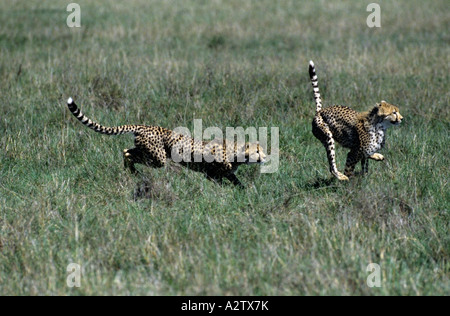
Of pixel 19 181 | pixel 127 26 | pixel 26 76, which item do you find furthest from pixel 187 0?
pixel 19 181

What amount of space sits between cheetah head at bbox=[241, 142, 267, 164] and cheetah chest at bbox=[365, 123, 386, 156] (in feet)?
3.13

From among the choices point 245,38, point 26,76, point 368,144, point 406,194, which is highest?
point 245,38

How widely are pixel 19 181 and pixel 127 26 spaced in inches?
296

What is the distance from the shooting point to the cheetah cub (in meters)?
5.96

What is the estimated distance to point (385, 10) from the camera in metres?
15.3

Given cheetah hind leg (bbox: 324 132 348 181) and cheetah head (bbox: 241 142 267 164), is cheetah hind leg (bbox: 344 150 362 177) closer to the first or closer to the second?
cheetah hind leg (bbox: 324 132 348 181)

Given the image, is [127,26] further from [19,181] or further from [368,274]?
[368,274]

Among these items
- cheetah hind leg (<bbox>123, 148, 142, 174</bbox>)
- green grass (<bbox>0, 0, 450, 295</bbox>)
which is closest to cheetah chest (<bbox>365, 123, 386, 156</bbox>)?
green grass (<bbox>0, 0, 450, 295</bbox>)

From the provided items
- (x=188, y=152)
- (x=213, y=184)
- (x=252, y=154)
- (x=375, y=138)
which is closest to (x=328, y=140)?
(x=375, y=138)

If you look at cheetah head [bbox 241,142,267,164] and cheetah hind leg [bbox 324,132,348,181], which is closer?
cheetah hind leg [bbox 324,132,348,181]

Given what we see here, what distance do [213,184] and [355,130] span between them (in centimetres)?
139

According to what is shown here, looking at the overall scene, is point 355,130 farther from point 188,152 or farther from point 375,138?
point 188,152

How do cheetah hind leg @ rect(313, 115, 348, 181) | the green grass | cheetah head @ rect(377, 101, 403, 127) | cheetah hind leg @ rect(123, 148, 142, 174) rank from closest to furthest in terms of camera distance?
the green grass < cheetah head @ rect(377, 101, 403, 127) < cheetah hind leg @ rect(313, 115, 348, 181) < cheetah hind leg @ rect(123, 148, 142, 174)
